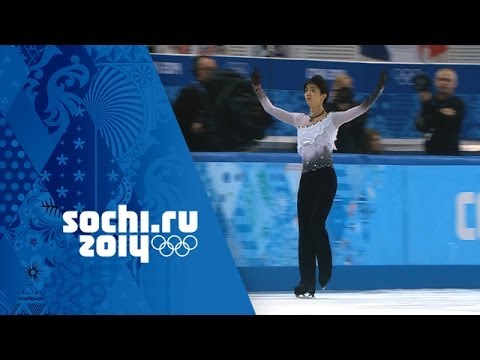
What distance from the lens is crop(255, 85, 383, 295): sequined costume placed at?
15227mm

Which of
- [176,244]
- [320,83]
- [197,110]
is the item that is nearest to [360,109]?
[320,83]

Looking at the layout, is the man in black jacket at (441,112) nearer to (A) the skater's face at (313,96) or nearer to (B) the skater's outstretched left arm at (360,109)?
(B) the skater's outstretched left arm at (360,109)

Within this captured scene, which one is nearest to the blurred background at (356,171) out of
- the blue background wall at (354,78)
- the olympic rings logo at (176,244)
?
the blue background wall at (354,78)

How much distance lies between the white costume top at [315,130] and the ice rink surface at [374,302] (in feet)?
2.78

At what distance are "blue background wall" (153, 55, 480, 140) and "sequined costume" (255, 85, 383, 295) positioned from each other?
56mm

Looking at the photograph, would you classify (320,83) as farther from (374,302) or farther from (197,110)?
(374,302)

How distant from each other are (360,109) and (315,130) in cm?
32

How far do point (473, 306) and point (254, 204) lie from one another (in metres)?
1.57

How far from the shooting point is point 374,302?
15258mm

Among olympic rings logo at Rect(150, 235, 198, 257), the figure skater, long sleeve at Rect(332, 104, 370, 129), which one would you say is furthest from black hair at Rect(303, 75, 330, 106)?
olympic rings logo at Rect(150, 235, 198, 257)

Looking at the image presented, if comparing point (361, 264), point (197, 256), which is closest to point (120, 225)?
point (197, 256)

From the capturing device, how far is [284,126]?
1524 centimetres

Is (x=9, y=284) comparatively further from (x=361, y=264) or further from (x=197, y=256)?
(x=361, y=264)

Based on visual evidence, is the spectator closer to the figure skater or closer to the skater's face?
the figure skater
